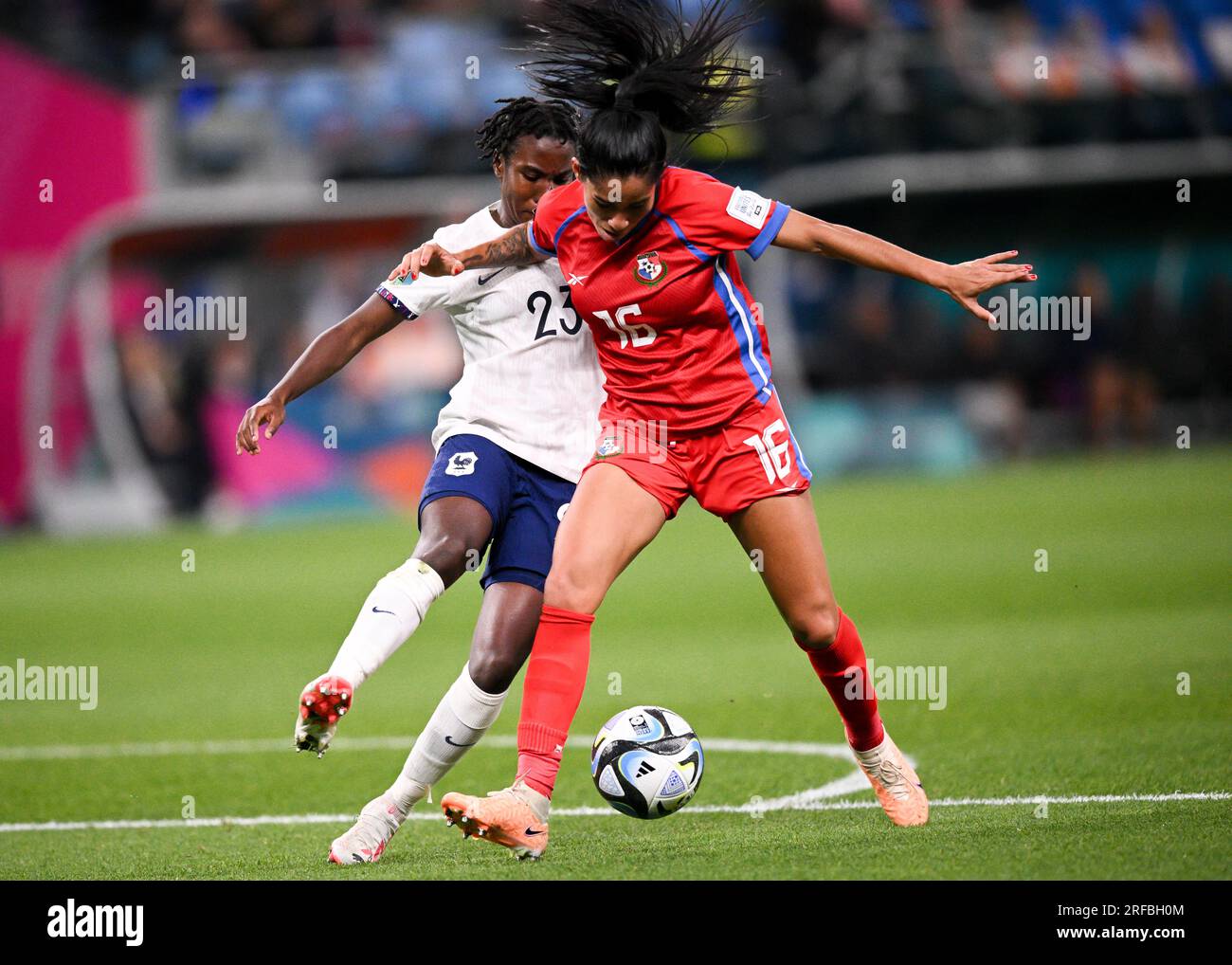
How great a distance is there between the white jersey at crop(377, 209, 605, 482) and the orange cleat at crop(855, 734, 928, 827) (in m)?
1.53

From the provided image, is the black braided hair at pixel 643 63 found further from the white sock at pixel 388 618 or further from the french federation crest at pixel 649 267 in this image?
the white sock at pixel 388 618

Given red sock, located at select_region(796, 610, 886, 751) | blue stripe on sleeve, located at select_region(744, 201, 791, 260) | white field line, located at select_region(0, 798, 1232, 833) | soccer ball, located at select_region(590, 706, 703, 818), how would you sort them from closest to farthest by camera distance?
blue stripe on sleeve, located at select_region(744, 201, 791, 260) < soccer ball, located at select_region(590, 706, 703, 818) < red sock, located at select_region(796, 610, 886, 751) < white field line, located at select_region(0, 798, 1232, 833)

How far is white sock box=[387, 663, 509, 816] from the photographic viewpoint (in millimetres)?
5844

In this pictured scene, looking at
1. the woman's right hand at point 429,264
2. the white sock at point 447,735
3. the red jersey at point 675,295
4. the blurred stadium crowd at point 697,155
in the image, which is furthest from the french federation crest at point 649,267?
the blurred stadium crowd at point 697,155

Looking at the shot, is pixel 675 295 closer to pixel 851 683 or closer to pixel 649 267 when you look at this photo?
pixel 649 267

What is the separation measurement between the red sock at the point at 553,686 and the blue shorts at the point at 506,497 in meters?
0.54

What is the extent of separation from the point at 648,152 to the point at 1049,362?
1965 cm

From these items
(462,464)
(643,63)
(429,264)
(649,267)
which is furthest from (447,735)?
(643,63)

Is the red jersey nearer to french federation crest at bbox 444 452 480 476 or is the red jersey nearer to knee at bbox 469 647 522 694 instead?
french federation crest at bbox 444 452 480 476

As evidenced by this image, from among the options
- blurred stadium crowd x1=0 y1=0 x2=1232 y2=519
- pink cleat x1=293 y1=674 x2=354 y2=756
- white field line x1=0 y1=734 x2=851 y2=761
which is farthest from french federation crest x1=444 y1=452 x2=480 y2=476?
blurred stadium crowd x1=0 y1=0 x2=1232 y2=519

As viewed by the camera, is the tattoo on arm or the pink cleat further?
the tattoo on arm

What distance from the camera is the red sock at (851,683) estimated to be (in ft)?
19.4

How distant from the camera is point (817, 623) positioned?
18.9 feet

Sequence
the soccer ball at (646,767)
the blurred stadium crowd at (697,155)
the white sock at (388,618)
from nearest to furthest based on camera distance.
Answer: the white sock at (388,618) < the soccer ball at (646,767) < the blurred stadium crowd at (697,155)
